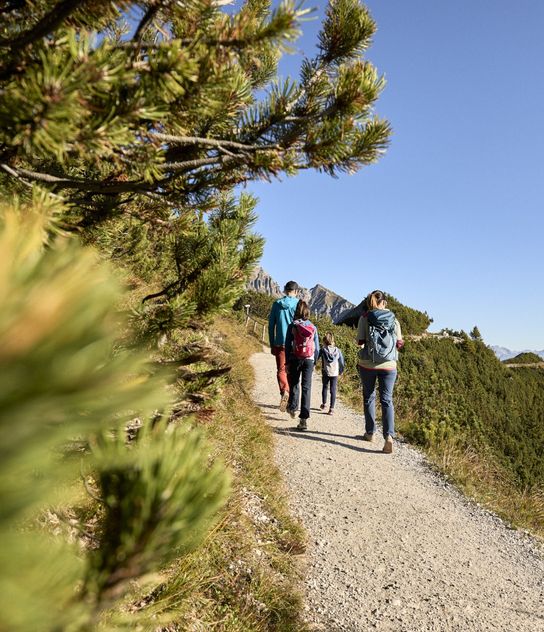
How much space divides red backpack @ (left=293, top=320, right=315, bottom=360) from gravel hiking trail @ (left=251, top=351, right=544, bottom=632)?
1.33m

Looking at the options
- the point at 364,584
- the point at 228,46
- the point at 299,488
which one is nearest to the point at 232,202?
the point at 228,46

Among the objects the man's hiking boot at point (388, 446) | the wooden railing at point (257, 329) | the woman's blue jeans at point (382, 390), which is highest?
the wooden railing at point (257, 329)

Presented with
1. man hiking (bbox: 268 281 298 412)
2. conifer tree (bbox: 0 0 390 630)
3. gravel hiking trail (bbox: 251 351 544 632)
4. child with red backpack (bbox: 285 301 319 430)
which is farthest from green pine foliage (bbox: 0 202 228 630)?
man hiking (bbox: 268 281 298 412)

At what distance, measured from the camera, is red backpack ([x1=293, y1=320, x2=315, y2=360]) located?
21.5 ft

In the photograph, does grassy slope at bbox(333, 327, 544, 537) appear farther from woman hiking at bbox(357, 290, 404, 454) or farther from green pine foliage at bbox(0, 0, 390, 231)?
green pine foliage at bbox(0, 0, 390, 231)

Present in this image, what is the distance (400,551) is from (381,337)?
8.57ft

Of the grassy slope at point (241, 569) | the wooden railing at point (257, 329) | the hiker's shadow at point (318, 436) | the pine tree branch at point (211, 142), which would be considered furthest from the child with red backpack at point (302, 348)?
the wooden railing at point (257, 329)

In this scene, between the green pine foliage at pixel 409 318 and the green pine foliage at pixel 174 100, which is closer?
the green pine foliage at pixel 174 100

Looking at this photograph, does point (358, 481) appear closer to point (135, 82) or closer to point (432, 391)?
point (135, 82)

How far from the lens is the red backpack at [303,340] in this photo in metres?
6.54

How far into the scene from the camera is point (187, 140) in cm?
148

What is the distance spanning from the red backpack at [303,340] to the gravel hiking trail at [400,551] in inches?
52.4

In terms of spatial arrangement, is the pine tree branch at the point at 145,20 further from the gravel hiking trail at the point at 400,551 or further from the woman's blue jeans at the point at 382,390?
the woman's blue jeans at the point at 382,390

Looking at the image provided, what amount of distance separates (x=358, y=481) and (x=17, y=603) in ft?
17.9
